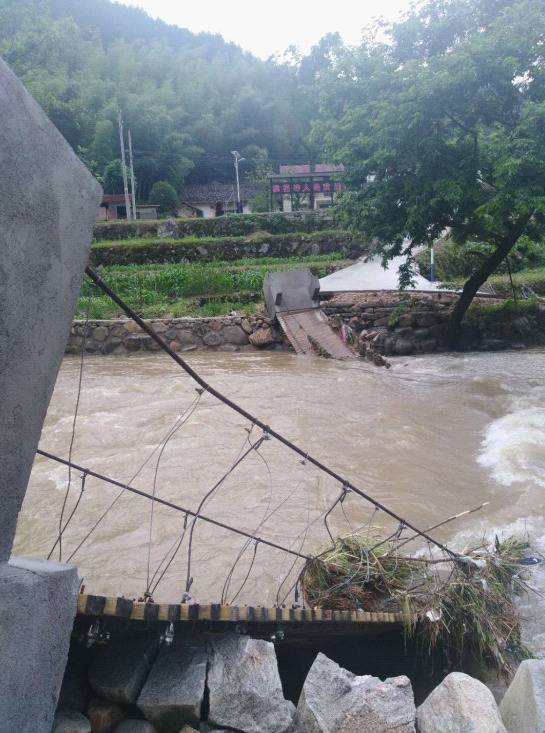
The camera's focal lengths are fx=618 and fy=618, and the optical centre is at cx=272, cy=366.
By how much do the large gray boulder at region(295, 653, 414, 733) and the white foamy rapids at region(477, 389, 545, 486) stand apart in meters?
4.01

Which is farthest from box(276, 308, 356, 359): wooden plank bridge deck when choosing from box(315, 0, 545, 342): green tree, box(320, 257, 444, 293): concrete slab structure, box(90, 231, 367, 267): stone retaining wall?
box(90, 231, 367, 267): stone retaining wall

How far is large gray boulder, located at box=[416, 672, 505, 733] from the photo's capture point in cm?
236

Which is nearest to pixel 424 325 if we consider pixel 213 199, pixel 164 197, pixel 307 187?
pixel 307 187

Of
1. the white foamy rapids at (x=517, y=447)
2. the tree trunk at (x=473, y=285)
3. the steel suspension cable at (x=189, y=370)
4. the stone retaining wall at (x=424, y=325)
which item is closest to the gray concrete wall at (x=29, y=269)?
the steel suspension cable at (x=189, y=370)

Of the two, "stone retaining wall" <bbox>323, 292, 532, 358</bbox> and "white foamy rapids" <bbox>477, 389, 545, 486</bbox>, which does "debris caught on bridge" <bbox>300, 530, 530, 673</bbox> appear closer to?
"white foamy rapids" <bbox>477, 389, 545, 486</bbox>

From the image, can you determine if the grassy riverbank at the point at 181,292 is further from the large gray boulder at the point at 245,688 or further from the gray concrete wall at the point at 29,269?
the gray concrete wall at the point at 29,269

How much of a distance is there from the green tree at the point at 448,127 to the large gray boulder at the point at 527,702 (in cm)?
806

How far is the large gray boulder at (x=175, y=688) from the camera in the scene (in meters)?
2.35

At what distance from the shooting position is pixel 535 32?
9.80 meters

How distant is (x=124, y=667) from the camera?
246cm

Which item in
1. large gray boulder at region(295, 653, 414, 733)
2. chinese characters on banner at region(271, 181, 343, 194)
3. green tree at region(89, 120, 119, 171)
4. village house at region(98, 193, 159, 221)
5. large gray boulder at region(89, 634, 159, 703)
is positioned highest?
green tree at region(89, 120, 119, 171)

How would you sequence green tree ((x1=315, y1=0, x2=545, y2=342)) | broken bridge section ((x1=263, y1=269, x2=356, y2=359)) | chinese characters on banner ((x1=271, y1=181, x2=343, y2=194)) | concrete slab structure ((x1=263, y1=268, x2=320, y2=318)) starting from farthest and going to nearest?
chinese characters on banner ((x1=271, y1=181, x2=343, y2=194))
concrete slab structure ((x1=263, y1=268, x2=320, y2=318))
broken bridge section ((x1=263, y1=269, x2=356, y2=359))
green tree ((x1=315, y1=0, x2=545, y2=342))

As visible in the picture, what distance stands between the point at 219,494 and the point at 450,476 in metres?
2.44

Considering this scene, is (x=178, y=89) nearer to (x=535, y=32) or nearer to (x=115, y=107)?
(x=115, y=107)
